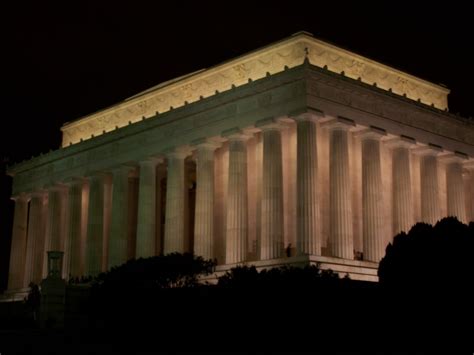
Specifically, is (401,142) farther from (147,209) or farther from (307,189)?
(147,209)

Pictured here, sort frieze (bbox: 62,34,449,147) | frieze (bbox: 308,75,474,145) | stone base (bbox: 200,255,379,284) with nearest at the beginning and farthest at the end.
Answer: stone base (bbox: 200,255,379,284), frieze (bbox: 308,75,474,145), frieze (bbox: 62,34,449,147)

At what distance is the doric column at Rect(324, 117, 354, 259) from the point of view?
220 feet

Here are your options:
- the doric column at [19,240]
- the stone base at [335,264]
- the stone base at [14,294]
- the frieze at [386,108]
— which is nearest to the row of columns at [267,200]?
the stone base at [335,264]

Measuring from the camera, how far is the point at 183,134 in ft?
251

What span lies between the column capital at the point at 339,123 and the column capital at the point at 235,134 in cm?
A: 694

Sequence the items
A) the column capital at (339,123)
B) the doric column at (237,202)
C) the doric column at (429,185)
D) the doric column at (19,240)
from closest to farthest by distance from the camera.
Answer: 1. the column capital at (339,123)
2. the doric column at (237,202)
3. the doric column at (429,185)
4. the doric column at (19,240)

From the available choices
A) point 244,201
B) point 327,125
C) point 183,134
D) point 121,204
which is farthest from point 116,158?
point 327,125

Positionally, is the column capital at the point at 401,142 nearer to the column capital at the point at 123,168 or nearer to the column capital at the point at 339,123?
the column capital at the point at 339,123

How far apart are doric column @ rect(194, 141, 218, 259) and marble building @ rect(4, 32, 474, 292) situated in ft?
0.36

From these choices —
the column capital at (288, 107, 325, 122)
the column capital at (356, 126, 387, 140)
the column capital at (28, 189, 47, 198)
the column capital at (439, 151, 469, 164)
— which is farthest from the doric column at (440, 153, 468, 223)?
the column capital at (28, 189, 47, 198)

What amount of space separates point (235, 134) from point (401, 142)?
49.2 ft

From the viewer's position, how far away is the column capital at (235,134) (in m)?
71.2

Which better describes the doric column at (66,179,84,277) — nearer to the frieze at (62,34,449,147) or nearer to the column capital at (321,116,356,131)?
the frieze at (62,34,449,147)

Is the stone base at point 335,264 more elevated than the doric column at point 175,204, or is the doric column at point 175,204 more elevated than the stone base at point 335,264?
the doric column at point 175,204
